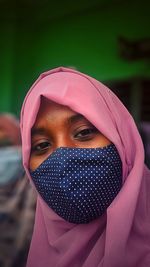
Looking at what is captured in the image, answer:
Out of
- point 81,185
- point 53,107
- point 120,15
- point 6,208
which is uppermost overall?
point 120,15

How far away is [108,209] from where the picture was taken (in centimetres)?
68

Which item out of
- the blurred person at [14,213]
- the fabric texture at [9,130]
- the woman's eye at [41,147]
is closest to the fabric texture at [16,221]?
the blurred person at [14,213]

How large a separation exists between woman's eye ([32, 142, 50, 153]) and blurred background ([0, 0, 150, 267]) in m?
0.33

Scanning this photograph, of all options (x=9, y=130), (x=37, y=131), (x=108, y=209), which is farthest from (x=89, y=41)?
(x=108, y=209)

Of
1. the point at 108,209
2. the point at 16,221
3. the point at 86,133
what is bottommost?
the point at 16,221

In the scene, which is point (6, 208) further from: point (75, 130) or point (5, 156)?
point (75, 130)

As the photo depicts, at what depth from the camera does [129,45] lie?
44.3 inches

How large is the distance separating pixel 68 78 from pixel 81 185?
0.22 metres

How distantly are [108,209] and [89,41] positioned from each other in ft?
2.42

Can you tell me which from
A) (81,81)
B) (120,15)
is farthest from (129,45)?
(81,81)

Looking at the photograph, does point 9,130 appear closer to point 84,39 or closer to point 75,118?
point 84,39

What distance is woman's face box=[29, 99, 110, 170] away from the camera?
2.40 ft

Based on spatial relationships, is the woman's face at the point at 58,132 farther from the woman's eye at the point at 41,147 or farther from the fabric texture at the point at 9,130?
the fabric texture at the point at 9,130

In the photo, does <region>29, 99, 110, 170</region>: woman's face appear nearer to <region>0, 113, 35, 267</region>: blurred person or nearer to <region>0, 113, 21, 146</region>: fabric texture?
<region>0, 113, 35, 267</region>: blurred person
